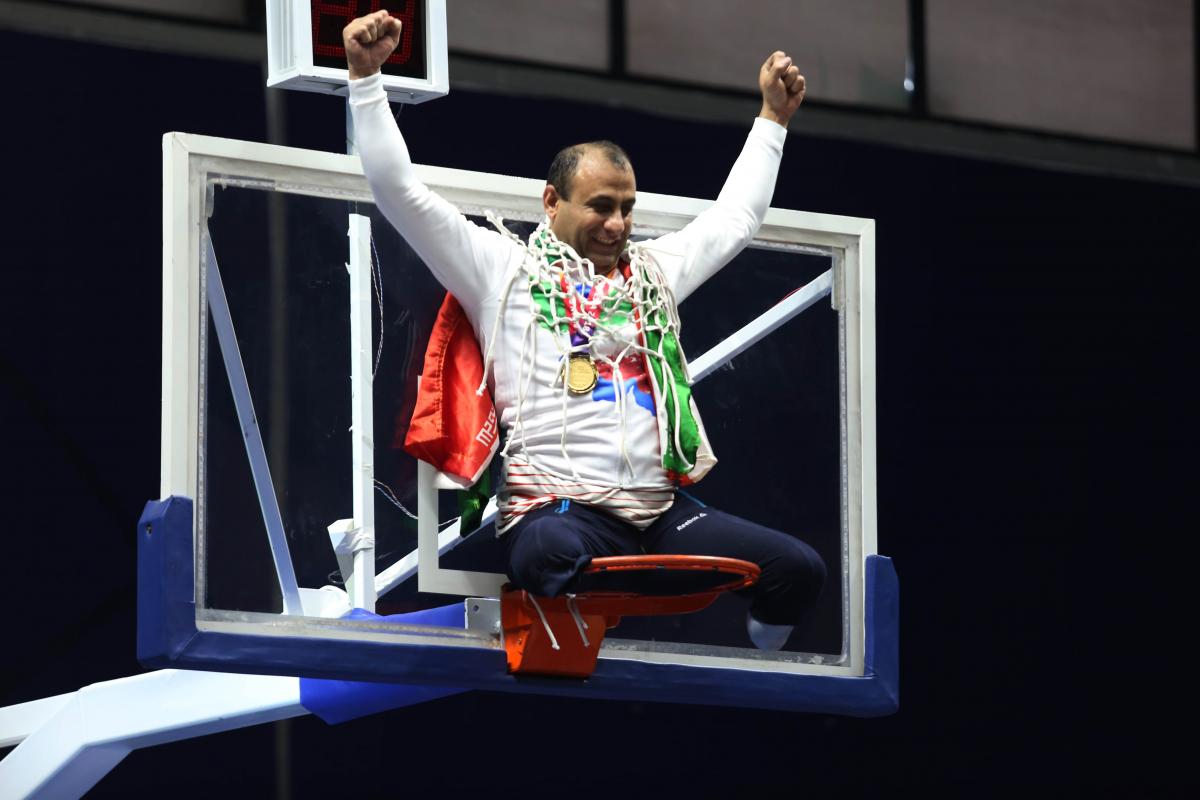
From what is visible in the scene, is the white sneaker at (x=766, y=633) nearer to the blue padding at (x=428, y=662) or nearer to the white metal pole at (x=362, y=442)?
the blue padding at (x=428, y=662)

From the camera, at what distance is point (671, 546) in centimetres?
402

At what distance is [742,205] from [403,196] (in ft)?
2.39

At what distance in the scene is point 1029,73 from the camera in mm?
7543

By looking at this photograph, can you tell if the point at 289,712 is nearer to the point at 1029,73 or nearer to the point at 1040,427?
the point at 1040,427

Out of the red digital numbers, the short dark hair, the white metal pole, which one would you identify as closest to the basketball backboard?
the white metal pole

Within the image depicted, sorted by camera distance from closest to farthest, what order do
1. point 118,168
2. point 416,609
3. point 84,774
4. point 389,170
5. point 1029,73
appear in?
point 389,170 < point 416,609 < point 84,774 < point 118,168 < point 1029,73

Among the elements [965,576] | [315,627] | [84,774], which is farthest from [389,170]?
[965,576]

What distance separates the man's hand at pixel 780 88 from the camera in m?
4.33

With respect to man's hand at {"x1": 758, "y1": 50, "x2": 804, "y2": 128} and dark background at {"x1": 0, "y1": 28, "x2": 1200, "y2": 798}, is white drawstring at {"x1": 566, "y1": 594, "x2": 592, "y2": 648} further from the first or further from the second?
dark background at {"x1": 0, "y1": 28, "x2": 1200, "y2": 798}

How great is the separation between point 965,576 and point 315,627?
11.6 feet

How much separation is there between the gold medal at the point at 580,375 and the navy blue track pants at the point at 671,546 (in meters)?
0.20

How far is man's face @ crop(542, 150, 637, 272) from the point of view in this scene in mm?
4074

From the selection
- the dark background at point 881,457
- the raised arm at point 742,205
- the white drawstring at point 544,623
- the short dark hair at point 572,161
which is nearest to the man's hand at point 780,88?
the raised arm at point 742,205

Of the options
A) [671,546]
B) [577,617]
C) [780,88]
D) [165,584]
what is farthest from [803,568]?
[165,584]
